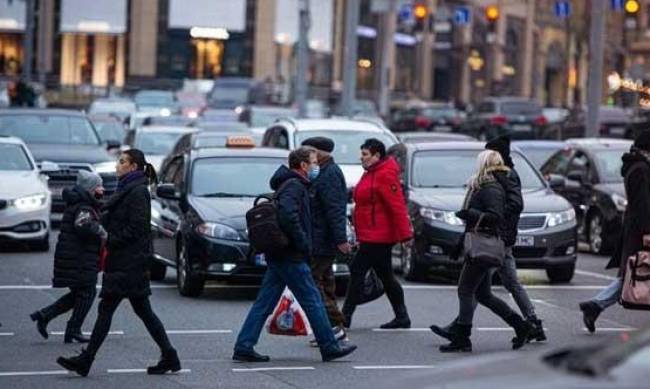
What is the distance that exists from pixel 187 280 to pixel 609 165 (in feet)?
Answer: 29.5

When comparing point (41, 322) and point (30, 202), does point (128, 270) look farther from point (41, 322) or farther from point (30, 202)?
point (30, 202)

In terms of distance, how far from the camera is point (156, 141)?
31297 mm

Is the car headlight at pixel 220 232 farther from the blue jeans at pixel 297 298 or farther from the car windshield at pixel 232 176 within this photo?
the blue jeans at pixel 297 298

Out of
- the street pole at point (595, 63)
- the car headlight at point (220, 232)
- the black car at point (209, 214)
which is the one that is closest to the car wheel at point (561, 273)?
the black car at point (209, 214)

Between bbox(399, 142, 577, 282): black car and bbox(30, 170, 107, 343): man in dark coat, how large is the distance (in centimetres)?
583

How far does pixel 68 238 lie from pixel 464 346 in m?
3.30

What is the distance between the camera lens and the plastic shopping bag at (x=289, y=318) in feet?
43.3

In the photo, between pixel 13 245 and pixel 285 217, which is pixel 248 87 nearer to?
pixel 13 245

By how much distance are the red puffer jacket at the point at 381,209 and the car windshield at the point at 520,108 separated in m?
46.1

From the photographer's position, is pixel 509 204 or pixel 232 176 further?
pixel 232 176

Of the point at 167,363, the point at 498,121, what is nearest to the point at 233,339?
the point at 167,363

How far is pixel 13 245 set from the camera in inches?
920

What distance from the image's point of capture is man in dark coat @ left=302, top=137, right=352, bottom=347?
13969 mm

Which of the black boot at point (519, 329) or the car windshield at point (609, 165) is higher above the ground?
the car windshield at point (609, 165)
